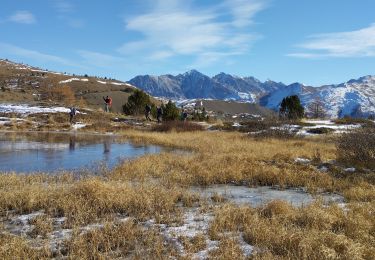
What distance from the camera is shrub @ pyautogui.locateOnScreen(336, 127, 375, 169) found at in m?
15.9

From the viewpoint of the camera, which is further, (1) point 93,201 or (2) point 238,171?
(2) point 238,171

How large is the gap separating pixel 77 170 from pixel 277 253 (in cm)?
937

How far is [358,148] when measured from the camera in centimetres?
1648

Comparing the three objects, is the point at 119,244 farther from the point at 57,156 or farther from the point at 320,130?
the point at 320,130

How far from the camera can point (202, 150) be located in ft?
69.9

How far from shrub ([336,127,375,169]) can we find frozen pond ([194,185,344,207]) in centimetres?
519

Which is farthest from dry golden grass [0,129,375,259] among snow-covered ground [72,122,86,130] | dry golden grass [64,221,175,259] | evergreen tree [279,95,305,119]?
evergreen tree [279,95,305,119]

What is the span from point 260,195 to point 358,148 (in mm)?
7208

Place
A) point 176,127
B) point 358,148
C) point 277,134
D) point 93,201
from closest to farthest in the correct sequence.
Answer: point 93,201 < point 358,148 < point 277,134 < point 176,127

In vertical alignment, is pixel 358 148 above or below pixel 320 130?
above

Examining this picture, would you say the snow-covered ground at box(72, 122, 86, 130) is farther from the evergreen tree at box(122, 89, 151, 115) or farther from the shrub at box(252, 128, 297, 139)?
the evergreen tree at box(122, 89, 151, 115)

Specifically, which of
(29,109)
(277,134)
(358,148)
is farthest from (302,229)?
(29,109)

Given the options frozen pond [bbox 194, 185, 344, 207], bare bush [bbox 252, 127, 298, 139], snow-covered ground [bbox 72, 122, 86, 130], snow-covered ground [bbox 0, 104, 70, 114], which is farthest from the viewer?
snow-covered ground [bbox 0, 104, 70, 114]

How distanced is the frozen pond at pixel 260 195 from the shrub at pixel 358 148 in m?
5.19
